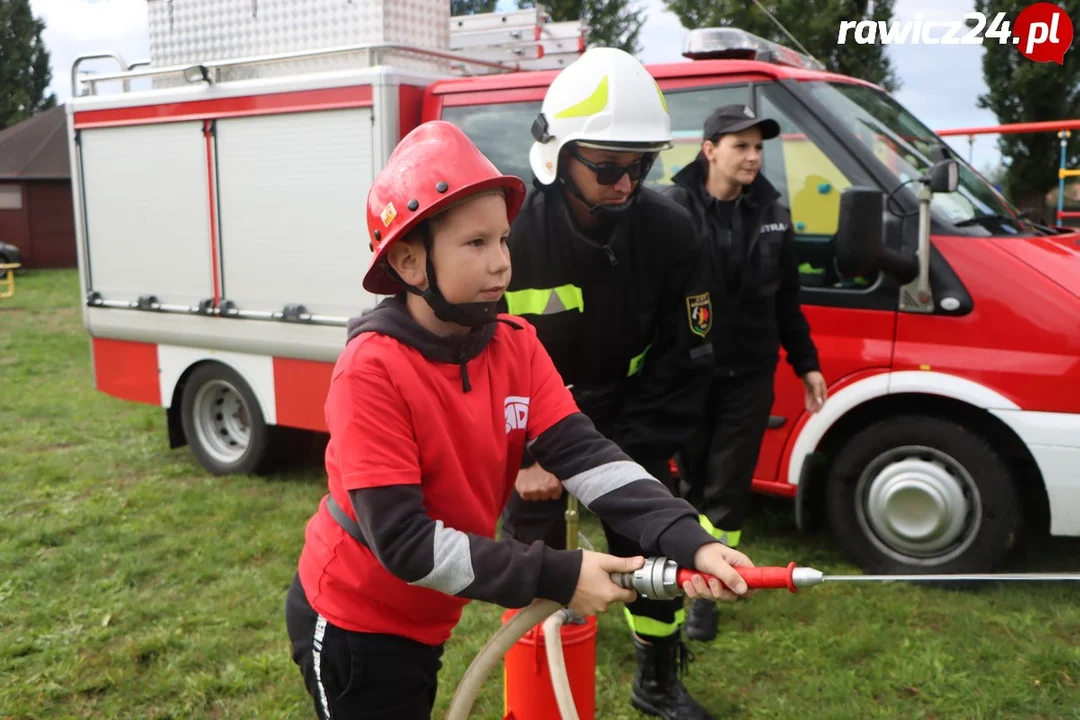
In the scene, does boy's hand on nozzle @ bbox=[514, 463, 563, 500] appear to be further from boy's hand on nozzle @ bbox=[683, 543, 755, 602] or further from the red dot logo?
the red dot logo

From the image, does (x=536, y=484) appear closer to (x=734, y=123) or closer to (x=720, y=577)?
(x=720, y=577)

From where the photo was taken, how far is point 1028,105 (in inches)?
594

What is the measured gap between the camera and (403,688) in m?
2.23

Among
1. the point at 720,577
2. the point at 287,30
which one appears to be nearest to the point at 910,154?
the point at 720,577

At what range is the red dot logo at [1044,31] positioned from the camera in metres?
12.3

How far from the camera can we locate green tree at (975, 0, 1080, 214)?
14.6m

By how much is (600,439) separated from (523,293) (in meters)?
0.89

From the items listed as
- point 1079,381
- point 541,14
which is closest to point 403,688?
point 1079,381

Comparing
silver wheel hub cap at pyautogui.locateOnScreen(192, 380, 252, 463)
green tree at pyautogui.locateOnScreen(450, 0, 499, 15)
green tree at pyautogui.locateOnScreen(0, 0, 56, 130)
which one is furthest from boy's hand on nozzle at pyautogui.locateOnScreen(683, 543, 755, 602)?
green tree at pyautogui.locateOnScreen(0, 0, 56, 130)

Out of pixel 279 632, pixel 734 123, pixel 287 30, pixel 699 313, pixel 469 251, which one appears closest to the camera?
pixel 469 251

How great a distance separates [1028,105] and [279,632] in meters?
14.4

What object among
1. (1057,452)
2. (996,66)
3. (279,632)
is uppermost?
(996,66)

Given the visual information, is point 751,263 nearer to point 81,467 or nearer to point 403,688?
point 403,688

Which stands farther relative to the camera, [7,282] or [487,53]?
[7,282]
